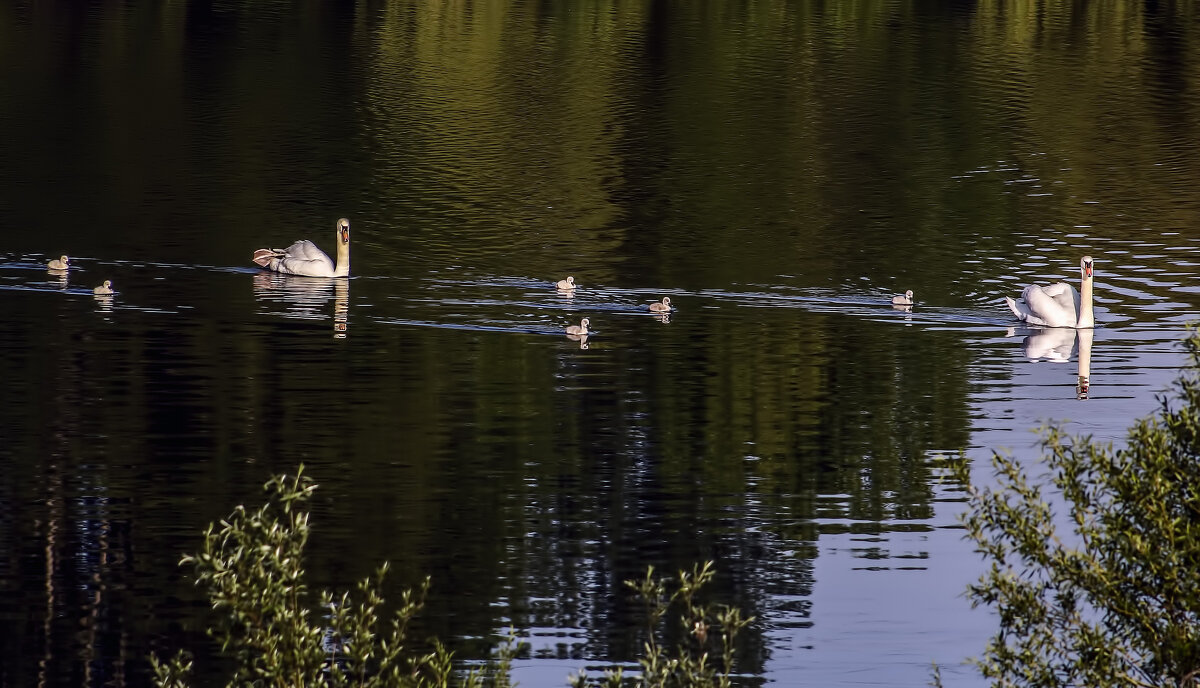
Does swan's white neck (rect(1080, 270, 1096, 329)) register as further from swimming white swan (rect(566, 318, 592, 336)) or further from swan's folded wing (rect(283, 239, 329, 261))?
swan's folded wing (rect(283, 239, 329, 261))

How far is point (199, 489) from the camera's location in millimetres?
22688

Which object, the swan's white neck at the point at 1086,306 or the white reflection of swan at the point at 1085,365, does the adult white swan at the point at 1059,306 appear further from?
the white reflection of swan at the point at 1085,365

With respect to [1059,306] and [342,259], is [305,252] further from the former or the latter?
[1059,306]

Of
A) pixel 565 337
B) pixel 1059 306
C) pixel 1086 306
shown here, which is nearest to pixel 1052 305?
pixel 1059 306

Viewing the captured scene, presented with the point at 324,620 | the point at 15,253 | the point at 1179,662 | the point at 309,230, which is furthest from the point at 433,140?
the point at 1179,662

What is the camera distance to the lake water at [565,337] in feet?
64.3

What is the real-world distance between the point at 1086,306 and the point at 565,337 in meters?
8.48

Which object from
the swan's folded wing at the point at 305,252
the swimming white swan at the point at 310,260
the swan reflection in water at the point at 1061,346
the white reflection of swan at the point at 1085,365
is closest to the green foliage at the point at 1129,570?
the white reflection of swan at the point at 1085,365

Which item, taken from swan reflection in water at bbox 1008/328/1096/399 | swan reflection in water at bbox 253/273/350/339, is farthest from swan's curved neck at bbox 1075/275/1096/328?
swan reflection in water at bbox 253/273/350/339

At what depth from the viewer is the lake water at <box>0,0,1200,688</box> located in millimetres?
19594

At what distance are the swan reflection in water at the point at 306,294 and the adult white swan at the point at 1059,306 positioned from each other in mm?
10927

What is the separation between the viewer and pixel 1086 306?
3356 centimetres

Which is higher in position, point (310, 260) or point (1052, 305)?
point (310, 260)

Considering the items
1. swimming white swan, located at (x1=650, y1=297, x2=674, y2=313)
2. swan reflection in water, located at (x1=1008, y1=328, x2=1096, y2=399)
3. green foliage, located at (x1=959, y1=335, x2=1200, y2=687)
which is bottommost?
green foliage, located at (x1=959, y1=335, x2=1200, y2=687)
